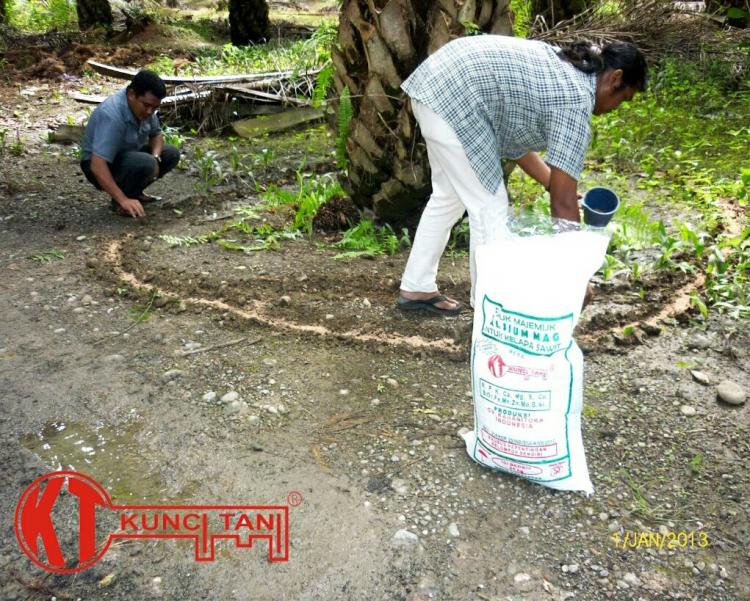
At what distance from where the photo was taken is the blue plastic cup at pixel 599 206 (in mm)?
2453

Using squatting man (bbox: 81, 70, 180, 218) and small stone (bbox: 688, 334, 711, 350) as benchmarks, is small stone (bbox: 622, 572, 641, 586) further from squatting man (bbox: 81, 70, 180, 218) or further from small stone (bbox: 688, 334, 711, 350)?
squatting man (bbox: 81, 70, 180, 218)

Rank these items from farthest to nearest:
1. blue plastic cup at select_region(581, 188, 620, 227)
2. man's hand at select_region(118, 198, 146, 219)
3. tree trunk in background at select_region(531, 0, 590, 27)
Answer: tree trunk in background at select_region(531, 0, 590, 27) → man's hand at select_region(118, 198, 146, 219) → blue plastic cup at select_region(581, 188, 620, 227)

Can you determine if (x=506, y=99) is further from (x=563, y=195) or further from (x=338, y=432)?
(x=338, y=432)

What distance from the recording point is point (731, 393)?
240cm

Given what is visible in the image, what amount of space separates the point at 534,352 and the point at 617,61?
47.4 inches

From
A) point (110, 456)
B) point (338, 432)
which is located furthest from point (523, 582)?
point (110, 456)

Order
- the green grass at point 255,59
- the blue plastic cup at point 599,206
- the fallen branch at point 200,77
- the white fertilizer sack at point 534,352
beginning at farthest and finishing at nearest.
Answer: the green grass at point 255,59 → the fallen branch at point 200,77 → the blue plastic cup at point 599,206 → the white fertilizer sack at point 534,352

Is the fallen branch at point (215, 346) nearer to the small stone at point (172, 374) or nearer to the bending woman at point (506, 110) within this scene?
the small stone at point (172, 374)

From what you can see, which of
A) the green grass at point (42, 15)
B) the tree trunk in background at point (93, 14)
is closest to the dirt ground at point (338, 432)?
the tree trunk in background at point (93, 14)

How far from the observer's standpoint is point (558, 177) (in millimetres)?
2293

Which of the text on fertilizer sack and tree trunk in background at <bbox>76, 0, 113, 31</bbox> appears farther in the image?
tree trunk in background at <bbox>76, 0, 113, 31</bbox>

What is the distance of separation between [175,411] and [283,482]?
572 millimetres

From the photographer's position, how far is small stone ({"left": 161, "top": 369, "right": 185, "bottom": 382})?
98.7 inches
